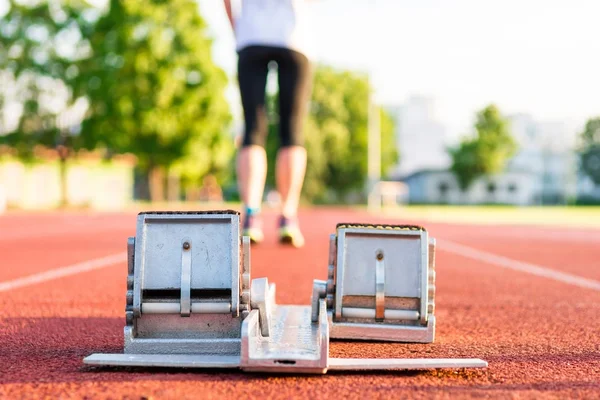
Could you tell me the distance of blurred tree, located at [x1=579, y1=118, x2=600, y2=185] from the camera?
3725 cm

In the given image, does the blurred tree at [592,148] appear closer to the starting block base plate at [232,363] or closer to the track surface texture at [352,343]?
the track surface texture at [352,343]

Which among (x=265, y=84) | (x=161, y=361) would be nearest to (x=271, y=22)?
(x=265, y=84)

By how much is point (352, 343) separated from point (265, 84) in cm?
366

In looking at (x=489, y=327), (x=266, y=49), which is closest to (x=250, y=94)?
(x=266, y=49)

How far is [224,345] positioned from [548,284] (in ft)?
8.61

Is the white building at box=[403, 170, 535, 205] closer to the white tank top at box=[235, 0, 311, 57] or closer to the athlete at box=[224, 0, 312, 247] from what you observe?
the athlete at box=[224, 0, 312, 247]

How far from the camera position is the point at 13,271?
4453mm

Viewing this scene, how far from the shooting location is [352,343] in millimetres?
2234

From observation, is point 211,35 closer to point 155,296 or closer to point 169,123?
point 169,123

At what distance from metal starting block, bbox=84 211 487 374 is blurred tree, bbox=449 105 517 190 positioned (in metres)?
68.7

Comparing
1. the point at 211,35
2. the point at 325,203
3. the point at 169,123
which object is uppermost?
the point at 211,35

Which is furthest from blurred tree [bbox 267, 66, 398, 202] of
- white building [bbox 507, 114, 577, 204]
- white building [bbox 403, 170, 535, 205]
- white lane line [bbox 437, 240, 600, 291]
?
white lane line [bbox 437, 240, 600, 291]

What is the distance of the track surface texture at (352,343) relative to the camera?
1.62 m

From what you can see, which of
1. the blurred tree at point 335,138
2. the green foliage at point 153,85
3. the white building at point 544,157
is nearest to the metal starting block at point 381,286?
the green foliage at point 153,85
